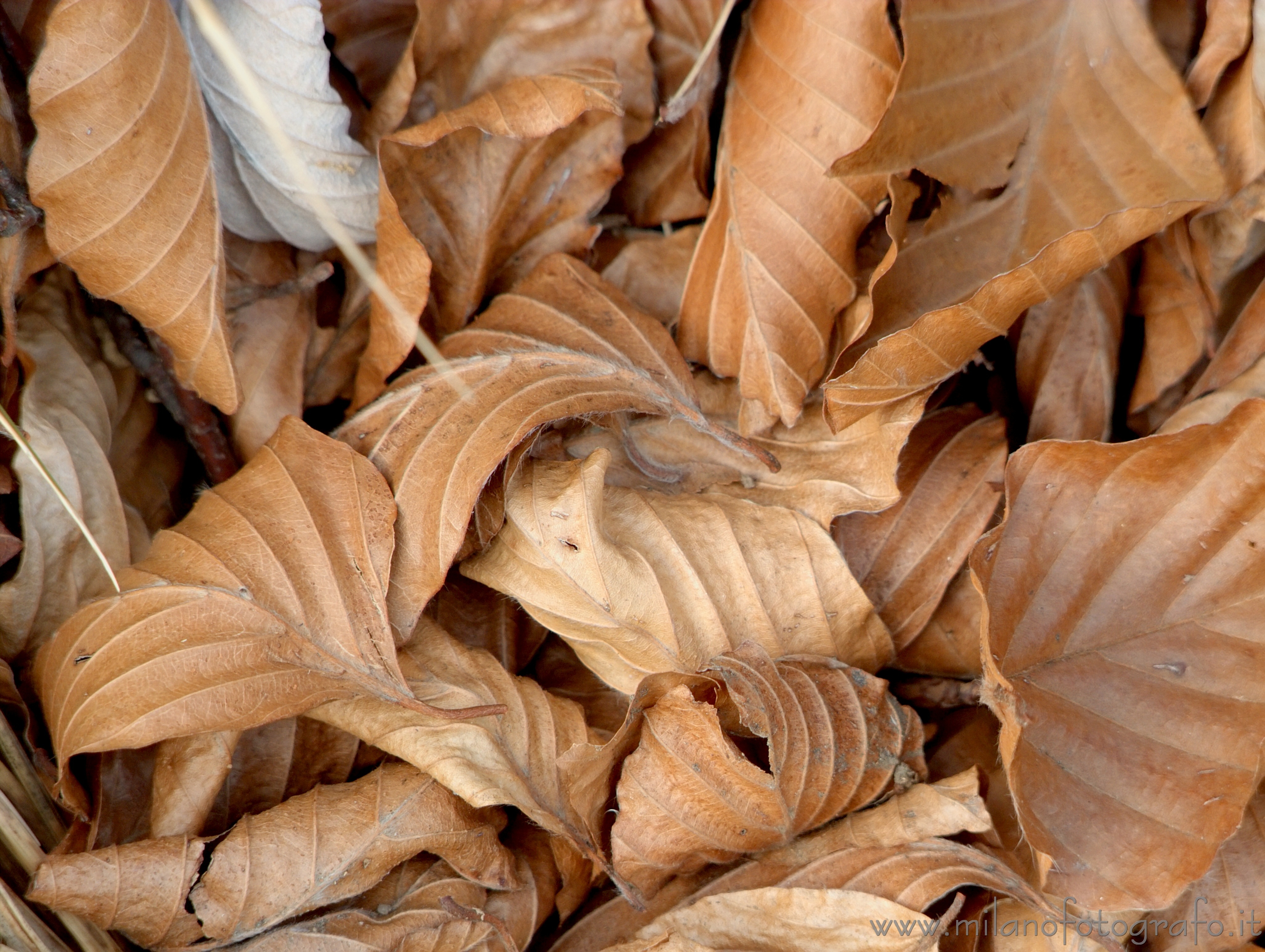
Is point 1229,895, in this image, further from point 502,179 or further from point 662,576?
point 502,179

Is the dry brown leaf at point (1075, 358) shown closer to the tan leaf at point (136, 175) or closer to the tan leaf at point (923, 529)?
the tan leaf at point (923, 529)

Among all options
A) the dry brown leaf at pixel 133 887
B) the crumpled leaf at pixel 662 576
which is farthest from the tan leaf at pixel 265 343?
the dry brown leaf at pixel 133 887

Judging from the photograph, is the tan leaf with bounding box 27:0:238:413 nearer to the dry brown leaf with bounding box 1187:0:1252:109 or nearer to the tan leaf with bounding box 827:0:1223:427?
the tan leaf with bounding box 827:0:1223:427

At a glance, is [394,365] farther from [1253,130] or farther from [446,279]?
[1253,130]

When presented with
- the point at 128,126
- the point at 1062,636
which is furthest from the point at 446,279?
the point at 1062,636

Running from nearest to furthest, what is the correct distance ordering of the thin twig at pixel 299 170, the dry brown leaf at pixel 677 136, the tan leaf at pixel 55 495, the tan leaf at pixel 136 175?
the thin twig at pixel 299 170 → the tan leaf at pixel 136 175 → the tan leaf at pixel 55 495 → the dry brown leaf at pixel 677 136

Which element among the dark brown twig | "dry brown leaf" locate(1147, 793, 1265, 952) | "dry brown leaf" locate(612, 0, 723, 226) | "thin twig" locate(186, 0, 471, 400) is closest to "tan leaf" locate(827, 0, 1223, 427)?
"dry brown leaf" locate(612, 0, 723, 226)
